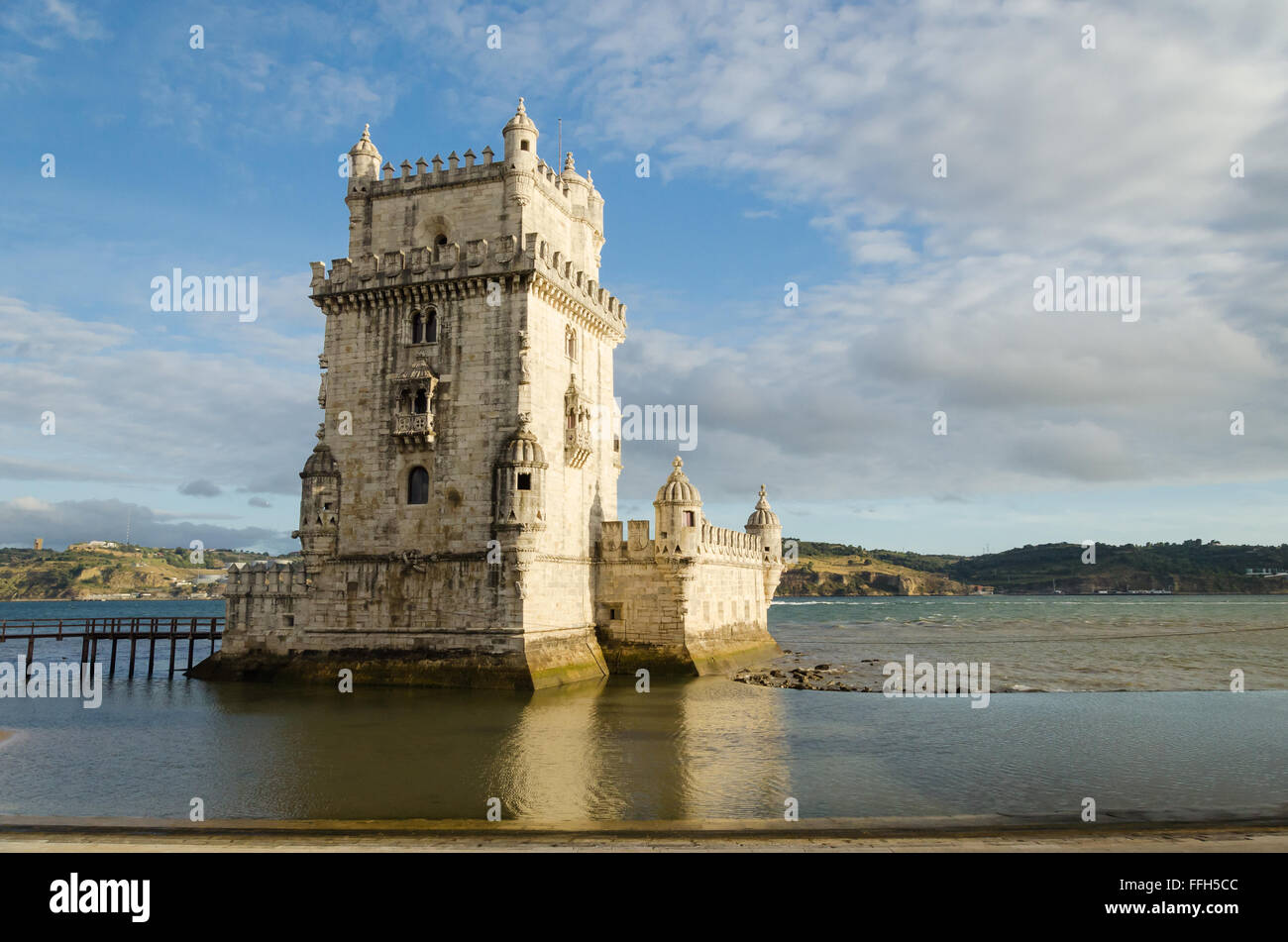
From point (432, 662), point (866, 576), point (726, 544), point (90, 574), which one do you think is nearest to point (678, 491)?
point (726, 544)

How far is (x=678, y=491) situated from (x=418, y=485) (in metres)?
10.3

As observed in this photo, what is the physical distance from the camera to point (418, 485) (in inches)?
1316

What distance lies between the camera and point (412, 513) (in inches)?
1304

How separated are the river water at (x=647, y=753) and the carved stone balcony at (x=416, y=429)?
9119 millimetres

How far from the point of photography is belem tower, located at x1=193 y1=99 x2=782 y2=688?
104ft

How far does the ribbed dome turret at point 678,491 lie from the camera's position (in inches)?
1412

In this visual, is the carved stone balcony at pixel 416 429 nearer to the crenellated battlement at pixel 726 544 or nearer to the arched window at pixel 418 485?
the arched window at pixel 418 485

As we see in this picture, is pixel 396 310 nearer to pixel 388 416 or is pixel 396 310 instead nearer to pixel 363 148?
pixel 388 416

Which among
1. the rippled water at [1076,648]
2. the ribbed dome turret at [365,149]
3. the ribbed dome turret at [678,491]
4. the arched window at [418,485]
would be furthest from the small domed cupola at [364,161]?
the rippled water at [1076,648]

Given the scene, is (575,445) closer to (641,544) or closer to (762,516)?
(641,544)
